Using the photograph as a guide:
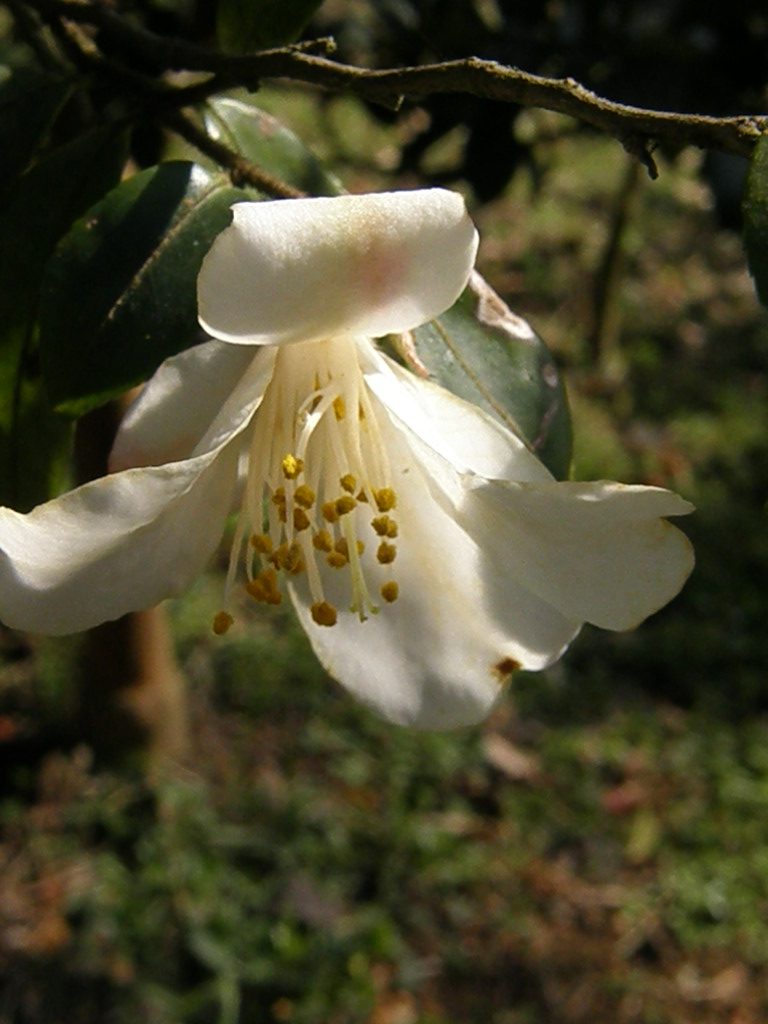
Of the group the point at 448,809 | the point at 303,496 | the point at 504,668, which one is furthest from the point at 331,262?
the point at 448,809

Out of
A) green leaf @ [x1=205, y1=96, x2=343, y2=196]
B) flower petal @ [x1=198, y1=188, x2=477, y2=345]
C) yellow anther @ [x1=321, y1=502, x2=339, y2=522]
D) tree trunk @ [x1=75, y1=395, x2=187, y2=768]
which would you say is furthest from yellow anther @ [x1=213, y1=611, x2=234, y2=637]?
tree trunk @ [x1=75, y1=395, x2=187, y2=768]

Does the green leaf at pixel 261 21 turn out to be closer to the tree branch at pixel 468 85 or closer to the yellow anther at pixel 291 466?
the tree branch at pixel 468 85

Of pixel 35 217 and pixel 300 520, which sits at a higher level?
pixel 35 217

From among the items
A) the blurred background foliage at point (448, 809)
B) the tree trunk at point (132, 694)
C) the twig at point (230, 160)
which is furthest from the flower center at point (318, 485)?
the tree trunk at point (132, 694)

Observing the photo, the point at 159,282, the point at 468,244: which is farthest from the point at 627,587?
the point at 159,282

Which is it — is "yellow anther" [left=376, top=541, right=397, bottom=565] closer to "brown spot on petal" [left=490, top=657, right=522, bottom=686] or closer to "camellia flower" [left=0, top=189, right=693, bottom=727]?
"camellia flower" [left=0, top=189, right=693, bottom=727]

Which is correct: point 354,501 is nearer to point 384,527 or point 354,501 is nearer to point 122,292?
point 384,527
